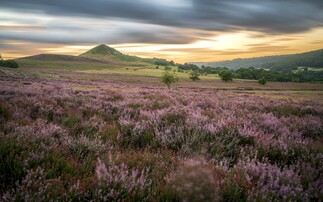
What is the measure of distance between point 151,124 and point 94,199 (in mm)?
3467

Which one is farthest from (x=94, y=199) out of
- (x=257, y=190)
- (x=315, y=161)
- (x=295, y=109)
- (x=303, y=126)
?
(x=295, y=109)

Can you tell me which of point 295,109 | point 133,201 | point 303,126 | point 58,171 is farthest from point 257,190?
point 295,109

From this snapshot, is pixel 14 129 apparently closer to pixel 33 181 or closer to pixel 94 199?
pixel 33 181

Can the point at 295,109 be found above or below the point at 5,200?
below

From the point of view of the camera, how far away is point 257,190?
2719 mm

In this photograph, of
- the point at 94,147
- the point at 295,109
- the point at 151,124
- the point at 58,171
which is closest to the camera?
the point at 58,171

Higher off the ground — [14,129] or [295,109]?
[14,129]

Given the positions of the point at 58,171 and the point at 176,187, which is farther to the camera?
the point at 58,171

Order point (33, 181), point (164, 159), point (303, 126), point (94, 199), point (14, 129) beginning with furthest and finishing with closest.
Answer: point (303, 126) < point (14, 129) < point (164, 159) < point (33, 181) < point (94, 199)

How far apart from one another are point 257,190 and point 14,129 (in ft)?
14.5

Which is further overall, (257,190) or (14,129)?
(14,129)

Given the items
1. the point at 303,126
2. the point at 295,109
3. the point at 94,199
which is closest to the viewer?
the point at 94,199

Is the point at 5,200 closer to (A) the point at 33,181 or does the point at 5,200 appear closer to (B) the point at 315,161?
(A) the point at 33,181

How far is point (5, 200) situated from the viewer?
7.82 feet
